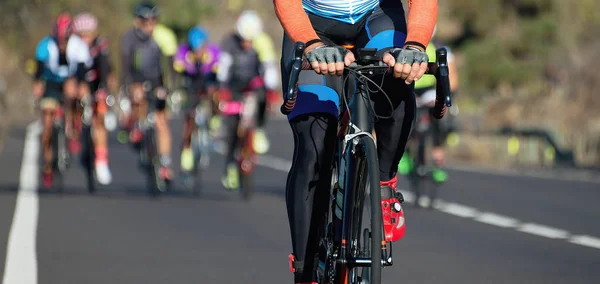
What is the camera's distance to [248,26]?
1731 cm

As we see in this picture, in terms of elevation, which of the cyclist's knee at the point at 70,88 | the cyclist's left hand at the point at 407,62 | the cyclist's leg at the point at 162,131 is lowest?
the cyclist's left hand at the point at 407,62

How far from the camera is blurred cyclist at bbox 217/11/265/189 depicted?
57.0 ft

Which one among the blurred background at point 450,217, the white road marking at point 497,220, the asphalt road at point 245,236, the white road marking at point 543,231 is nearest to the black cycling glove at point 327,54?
the asphalt road at point 245,236

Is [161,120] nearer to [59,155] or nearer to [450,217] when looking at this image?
[59,155]

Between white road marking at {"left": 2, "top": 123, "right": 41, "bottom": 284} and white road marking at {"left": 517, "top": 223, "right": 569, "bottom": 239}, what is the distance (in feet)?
13.2

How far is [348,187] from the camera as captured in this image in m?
6.18

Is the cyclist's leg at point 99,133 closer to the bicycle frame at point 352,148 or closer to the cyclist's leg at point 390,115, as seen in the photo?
the cyclist's leg at point 390,115

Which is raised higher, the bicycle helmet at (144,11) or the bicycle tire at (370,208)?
the bicycle helmet at (144,11)

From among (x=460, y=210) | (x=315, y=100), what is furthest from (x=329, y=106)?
(x=460, y=210)

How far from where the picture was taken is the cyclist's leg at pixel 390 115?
6434mm

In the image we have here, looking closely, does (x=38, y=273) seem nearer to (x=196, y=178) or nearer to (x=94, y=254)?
(x=94, y=254)

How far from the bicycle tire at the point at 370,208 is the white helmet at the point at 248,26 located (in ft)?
36.2

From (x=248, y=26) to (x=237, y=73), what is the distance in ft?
1.81

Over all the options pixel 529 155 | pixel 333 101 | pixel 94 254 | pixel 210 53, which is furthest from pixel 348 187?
pixel 529 155
